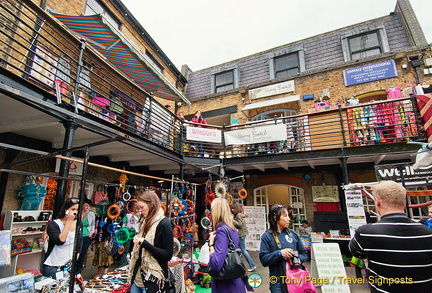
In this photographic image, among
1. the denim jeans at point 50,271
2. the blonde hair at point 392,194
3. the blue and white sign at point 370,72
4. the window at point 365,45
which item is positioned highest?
the window at point 365,45

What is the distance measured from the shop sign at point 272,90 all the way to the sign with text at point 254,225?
210 inches

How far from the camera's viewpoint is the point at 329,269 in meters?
4.25

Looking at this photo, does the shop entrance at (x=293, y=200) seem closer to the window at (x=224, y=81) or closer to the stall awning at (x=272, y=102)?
the stall awning at (x=272, y=102)

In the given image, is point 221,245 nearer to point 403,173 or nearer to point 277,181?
point 403,173

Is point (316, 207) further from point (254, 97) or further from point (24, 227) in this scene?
point (24, 227)

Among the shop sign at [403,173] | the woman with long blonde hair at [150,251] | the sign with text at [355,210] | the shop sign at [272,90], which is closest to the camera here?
the woman with long blonde hair at [150,251]

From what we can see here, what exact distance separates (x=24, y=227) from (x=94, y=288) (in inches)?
111

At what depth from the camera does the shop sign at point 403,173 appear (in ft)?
12.5

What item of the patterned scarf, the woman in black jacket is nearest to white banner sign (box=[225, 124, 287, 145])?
the patterned scarf

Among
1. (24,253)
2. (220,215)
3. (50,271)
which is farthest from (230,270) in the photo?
(24,253)

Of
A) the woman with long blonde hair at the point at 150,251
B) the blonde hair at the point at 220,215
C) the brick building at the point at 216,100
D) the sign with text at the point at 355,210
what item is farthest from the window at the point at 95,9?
the sign with text at the point at 355,210

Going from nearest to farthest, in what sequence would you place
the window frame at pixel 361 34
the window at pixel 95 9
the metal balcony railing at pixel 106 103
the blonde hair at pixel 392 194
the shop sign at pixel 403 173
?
the blonde hair at pixel 392 194, the shop sign at pixel 403 173, the metal balcony railing at pixel 106 103, the window at pixel 95 9, the window frame at pixel 361 34

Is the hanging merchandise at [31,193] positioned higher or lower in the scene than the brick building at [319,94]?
lower

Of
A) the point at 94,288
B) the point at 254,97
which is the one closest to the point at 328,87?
the point at 254,97
